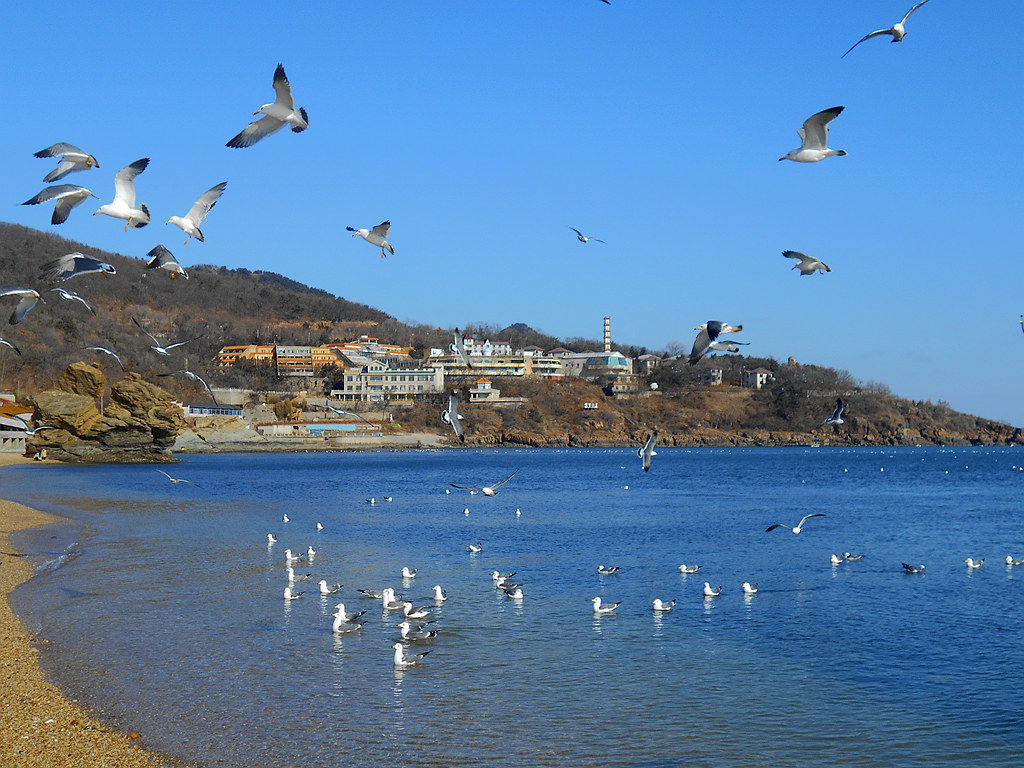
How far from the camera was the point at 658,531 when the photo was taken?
116 feet

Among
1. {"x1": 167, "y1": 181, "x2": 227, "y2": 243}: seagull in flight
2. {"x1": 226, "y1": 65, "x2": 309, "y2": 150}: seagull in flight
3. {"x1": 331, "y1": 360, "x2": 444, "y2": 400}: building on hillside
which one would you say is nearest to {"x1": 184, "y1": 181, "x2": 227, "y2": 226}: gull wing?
{"x1": 167, "y1": 181, "x2": 227, "y2": 243}: seagull in flight

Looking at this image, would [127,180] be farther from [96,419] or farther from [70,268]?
[96,419]

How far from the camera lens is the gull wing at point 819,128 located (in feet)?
41.3

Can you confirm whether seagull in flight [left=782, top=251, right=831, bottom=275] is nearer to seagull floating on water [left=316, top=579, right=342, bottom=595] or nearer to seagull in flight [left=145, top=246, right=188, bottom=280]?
seagull in flight [left=145, top=246, right=188, bottom=280]

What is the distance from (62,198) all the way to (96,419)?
70.3 m

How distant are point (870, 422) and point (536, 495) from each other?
385 ft

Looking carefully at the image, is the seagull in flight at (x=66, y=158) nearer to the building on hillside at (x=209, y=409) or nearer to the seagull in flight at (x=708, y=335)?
the seagull in flight at (x=708, y=335)

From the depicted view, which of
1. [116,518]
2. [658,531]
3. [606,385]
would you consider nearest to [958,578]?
[658,531]

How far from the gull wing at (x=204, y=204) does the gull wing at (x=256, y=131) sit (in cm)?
298

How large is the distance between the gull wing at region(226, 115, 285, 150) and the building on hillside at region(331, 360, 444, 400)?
423 ft

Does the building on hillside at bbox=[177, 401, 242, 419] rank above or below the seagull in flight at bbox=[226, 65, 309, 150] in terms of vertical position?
below

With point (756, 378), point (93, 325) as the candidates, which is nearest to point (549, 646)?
point (93, 325)

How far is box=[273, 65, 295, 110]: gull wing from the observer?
11.3 m

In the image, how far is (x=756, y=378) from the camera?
157 meters
